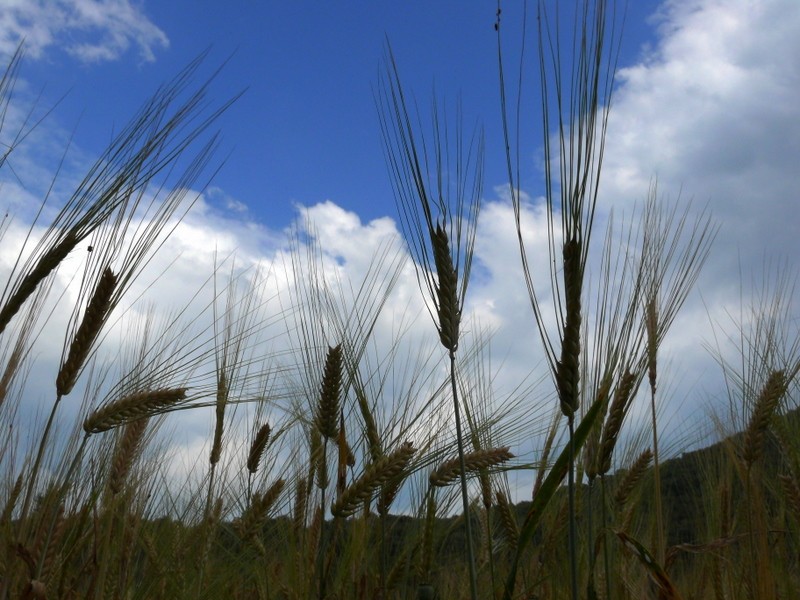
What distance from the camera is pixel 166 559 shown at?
3.23m

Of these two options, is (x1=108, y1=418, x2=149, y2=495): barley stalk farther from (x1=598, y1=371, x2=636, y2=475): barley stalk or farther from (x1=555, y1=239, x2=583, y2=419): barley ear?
(x1=555, y1=239, x2=583, y2=419): barley ear

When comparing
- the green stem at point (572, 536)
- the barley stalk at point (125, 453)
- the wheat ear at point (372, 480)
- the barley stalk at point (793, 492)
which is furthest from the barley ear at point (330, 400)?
the barley stalk at point (793, 492)

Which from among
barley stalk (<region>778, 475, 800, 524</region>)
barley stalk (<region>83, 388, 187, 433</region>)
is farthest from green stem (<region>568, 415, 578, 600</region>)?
barley stalk (<region>778, 475, 800, 524</region>)

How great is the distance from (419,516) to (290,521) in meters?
0.63

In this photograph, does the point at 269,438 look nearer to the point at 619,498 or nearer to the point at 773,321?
the point at 619,498

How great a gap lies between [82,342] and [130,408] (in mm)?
274

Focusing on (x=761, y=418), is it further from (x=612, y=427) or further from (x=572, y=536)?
(x=572, y=536)

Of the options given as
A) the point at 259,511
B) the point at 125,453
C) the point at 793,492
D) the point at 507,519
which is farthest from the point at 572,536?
the point at 793,492

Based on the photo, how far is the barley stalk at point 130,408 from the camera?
2002 mm

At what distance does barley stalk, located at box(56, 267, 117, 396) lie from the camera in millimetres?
1826

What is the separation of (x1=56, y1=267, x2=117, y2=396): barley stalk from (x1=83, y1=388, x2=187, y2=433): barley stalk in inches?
7.7

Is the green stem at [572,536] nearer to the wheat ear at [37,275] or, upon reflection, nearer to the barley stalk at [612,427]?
the barley stalk at [612,427]

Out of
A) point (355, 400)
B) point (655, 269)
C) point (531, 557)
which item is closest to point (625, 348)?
point (655, 269)

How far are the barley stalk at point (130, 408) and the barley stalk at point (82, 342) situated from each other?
0.19 meters
